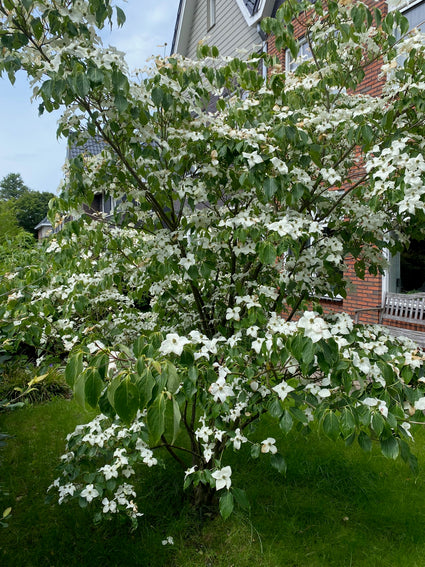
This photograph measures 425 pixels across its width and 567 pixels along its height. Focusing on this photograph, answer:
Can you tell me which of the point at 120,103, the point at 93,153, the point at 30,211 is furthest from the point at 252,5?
the point at 30,211

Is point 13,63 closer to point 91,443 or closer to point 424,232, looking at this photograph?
point 91,443

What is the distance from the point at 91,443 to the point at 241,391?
3.27ft

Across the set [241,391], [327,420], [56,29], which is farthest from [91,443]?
[56,29]

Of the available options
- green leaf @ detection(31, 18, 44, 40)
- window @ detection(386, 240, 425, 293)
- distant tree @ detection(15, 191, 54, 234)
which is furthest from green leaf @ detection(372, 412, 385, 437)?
distant tree @ detection(15, 191, 54, 234)

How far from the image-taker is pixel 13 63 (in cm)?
174

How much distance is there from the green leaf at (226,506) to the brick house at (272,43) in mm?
1698

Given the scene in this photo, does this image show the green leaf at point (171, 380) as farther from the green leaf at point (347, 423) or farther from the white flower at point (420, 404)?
the white flower at point (420, 404)

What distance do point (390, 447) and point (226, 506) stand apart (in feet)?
2.41

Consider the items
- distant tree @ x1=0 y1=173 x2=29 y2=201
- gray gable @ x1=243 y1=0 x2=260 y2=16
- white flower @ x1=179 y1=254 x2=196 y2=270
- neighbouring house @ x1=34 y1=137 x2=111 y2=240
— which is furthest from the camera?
distant tree @ x1=0 y1=173 x2=29 y2=201

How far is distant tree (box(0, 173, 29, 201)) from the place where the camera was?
6066 cm

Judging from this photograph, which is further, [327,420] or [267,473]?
[267,473]

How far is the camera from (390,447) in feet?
5.10

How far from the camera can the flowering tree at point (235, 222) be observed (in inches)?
65.2

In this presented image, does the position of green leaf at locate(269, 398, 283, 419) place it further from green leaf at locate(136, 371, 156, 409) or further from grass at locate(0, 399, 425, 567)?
grass at locate(0, 399, 425, 567)
